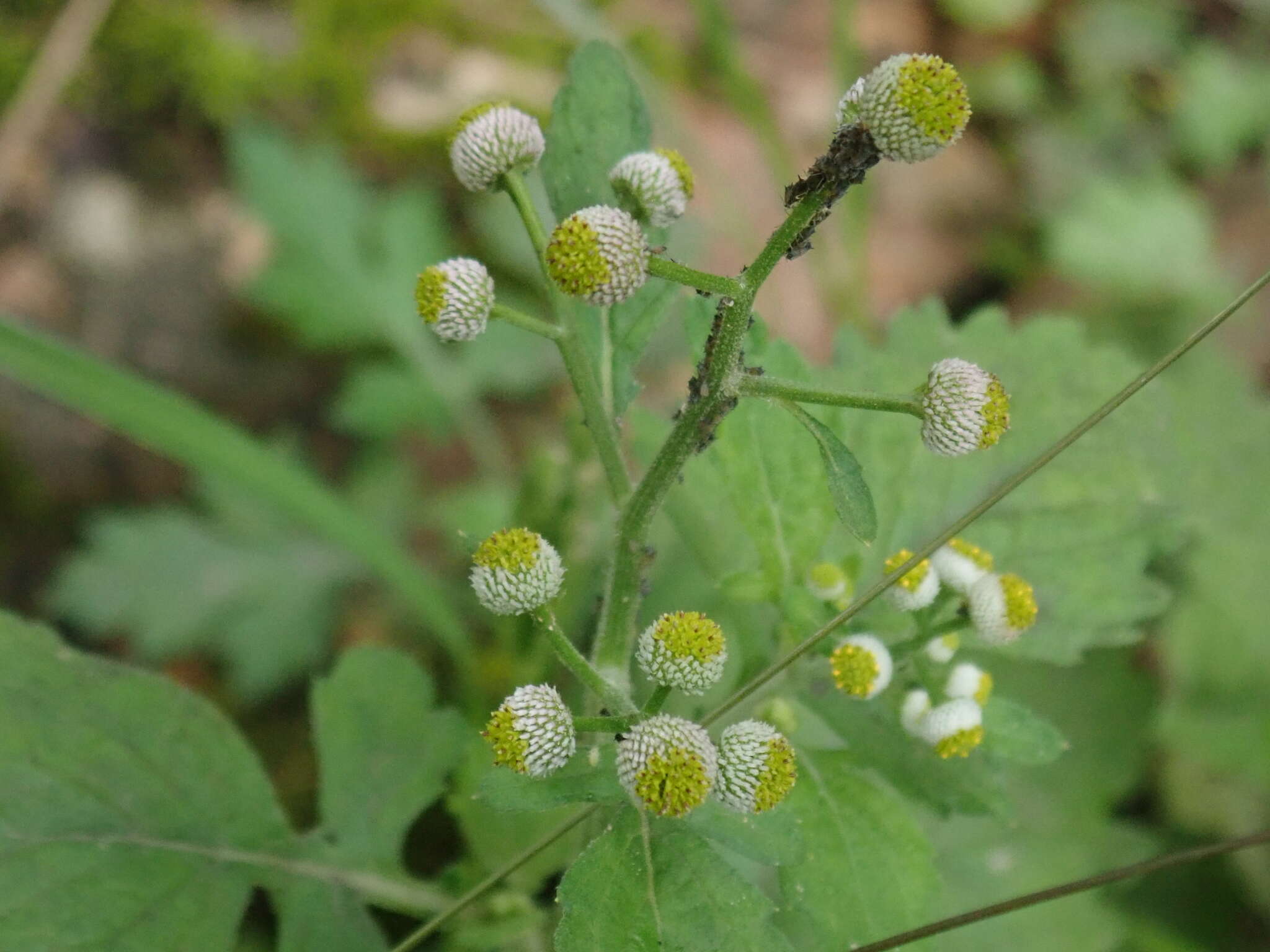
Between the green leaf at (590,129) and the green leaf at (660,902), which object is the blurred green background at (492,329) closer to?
the green leaf at (590,129)

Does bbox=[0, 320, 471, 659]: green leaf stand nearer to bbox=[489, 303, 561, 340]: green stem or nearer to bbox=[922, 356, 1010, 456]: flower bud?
bbox=[489, 303, 561, 340]: green stem

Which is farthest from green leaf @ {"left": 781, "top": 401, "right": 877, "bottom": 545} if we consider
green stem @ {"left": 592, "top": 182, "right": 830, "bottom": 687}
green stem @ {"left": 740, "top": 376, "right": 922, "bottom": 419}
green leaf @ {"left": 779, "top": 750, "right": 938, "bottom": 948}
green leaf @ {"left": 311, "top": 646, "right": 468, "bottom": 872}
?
green leaf @ {"left": 311, "top": 646, "right": 468, "bottom": 872}

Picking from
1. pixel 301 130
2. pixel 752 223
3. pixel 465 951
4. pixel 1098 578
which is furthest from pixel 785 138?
pixel 465 951

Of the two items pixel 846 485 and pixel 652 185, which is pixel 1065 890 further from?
pixel 652 185

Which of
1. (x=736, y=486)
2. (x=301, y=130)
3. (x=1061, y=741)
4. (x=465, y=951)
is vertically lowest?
(x=465, y=951)

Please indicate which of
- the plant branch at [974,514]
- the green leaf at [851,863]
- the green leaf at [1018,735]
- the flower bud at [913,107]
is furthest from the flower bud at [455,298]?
the green leaf at [1018,735]

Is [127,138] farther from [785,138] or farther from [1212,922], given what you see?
[1212,922]

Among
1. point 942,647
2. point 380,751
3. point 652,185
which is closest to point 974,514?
point 942,647
